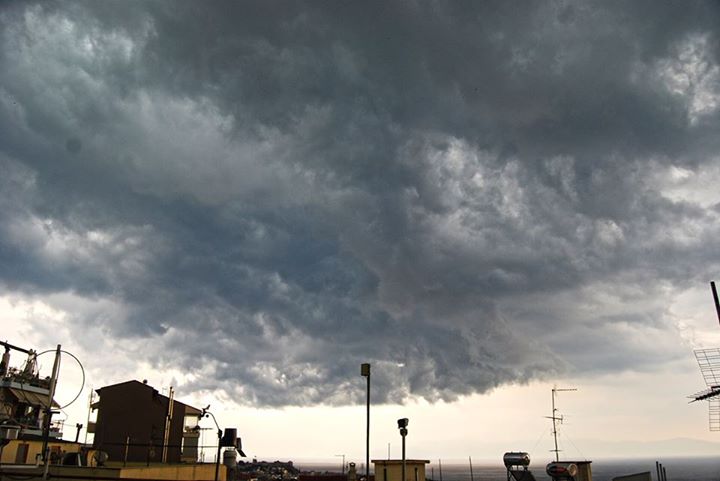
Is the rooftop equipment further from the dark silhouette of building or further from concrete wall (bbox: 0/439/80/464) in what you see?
the dark silhouette of building

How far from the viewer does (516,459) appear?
38.4m

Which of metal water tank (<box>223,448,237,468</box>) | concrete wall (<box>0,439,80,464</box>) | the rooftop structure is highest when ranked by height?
the rooftop structure

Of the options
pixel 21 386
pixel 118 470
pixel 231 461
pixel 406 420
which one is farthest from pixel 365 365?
pixel 21 386

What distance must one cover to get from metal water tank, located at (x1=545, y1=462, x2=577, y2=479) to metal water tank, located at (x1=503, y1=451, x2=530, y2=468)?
5.88ft

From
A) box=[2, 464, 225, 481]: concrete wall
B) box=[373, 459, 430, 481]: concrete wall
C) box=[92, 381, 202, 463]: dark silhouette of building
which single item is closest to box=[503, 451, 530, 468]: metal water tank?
box=[373, 459, 430, 481]: concrete wall

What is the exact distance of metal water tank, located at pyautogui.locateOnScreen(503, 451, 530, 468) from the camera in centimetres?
3812

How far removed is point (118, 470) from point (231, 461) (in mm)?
9782

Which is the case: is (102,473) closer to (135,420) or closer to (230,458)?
(230,458)

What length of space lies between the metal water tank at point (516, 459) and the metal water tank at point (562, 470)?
179cm

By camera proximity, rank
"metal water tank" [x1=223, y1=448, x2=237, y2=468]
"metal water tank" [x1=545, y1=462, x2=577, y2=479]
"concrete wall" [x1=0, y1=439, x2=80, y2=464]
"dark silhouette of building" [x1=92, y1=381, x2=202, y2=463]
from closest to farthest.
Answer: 1. "metal water tank" [x1=223, y1=448, x2=237, y2=468]
2. "metal water tank" [x1=545, y1=462, x2=577, y2=479]
3. "concrete wall" [x1=0, y1=439, x2=80, y2=464]
4. "dark silhouette of building" [x1=92, y1=381, x2=202, y2=463]

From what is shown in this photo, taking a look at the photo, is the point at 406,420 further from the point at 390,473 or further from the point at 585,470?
the point at 585,470

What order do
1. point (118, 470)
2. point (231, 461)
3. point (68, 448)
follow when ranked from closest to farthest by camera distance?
point (231, 461) → point (118, 470) → point (68, 448)

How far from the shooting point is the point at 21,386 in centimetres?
4888

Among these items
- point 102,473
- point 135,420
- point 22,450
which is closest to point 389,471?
point 102,473
